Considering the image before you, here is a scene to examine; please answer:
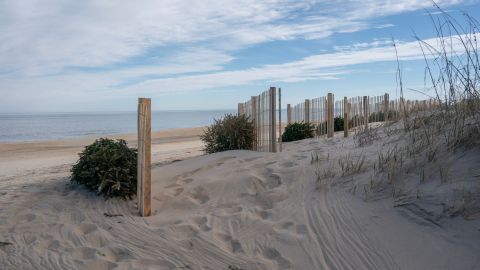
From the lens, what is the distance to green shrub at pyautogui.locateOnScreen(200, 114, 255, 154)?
9.05 meters

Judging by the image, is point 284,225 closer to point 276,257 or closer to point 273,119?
point 276,257

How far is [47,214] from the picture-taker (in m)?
5.11

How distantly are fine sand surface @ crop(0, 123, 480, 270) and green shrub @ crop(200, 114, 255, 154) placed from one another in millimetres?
3112

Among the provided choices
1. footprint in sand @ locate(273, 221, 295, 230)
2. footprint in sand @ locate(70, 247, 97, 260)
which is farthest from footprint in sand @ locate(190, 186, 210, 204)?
footprint in sand @ locate(70, 247, 97, 260)

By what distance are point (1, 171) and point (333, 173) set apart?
862 cm

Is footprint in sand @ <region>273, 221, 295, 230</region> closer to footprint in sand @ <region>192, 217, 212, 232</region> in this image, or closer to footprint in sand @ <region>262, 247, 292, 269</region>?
footprint in sand @ <region>262, 247, 292, 269</region>

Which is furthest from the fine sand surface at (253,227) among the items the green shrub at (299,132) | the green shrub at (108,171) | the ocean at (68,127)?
the green shrub at (299,132)

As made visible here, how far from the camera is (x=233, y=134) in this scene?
906 cm

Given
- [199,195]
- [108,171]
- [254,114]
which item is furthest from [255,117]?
[108,171]

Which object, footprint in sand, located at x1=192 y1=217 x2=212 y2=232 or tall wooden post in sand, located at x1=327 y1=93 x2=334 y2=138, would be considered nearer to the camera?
footprint in sand, located at x1=192 y1=217 x2=212 y2=232

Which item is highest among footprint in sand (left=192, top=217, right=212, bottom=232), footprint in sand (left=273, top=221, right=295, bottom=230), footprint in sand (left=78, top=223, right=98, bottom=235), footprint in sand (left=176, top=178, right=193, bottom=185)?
footprint in sand (left=176, top=178, right=193, bottom=185)

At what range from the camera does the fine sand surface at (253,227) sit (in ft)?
11.1

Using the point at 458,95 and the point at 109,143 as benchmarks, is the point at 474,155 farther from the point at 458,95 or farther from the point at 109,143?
the point at 109,143

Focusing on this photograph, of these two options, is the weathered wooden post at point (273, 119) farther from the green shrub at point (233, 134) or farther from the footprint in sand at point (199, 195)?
the footprint in sand at point (199, 195)
